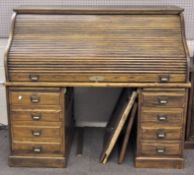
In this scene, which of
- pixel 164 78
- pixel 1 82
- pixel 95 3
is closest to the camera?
pixel 164 78

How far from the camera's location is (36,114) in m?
2.82

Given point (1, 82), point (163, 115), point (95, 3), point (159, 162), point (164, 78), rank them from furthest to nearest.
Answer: point (1, 82) → point (95, 3) → point (159, 162) → point (163, 115) → point (164, 78)

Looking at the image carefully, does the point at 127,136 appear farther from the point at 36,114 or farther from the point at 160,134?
the point at 36,114

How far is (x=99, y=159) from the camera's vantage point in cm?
307

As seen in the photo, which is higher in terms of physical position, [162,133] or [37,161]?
[162,133]

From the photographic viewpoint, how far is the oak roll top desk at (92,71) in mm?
2699

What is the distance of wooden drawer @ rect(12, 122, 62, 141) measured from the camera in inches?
112

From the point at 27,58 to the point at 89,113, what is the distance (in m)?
1.14

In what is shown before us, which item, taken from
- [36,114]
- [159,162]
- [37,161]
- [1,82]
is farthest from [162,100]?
[1,82]

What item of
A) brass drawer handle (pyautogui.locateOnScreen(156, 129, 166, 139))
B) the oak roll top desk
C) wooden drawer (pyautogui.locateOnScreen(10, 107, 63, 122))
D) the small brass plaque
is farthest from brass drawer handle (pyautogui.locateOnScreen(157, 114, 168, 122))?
wooden drawer (pyautogui.locateOnScreen(10, 107, 63, 122))

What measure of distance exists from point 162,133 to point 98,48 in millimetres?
824

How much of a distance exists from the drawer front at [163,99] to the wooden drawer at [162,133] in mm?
199

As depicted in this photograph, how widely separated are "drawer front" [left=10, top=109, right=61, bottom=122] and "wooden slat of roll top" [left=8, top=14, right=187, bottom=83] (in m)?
0.25

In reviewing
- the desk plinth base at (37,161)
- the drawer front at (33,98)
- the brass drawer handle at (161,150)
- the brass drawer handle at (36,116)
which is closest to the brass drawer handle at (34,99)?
the drawer front at (33,98)
